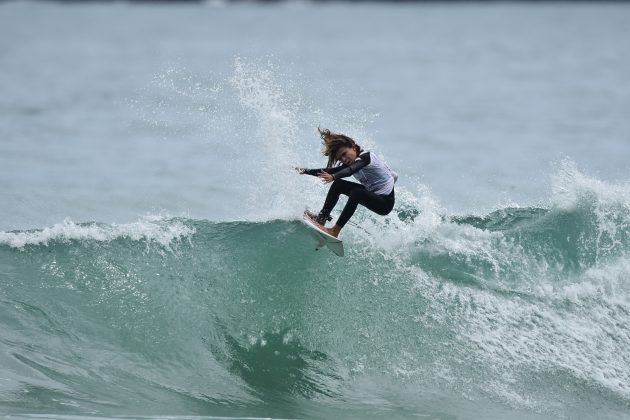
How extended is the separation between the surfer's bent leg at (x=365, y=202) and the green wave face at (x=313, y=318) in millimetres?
1139

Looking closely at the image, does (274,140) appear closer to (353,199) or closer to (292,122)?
(292,122)

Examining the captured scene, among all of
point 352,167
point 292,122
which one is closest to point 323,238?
point 352,167

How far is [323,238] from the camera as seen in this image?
37.1ft

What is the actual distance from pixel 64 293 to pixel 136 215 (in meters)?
5.31

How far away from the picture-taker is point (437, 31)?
116062 mm

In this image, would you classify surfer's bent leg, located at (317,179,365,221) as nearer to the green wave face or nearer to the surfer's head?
the surfer's head

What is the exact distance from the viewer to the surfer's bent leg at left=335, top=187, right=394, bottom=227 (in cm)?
1081

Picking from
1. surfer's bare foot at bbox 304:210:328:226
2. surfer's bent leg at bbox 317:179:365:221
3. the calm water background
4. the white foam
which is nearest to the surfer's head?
surfer's bent leg at bbox 317:179:365:221

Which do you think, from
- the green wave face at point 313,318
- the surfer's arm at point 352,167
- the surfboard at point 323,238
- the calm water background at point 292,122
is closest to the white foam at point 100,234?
the green wave face at point 313,318

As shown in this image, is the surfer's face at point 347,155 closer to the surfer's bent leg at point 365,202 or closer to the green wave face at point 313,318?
the surfer's bent leg at point 365,202

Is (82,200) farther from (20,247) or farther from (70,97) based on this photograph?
(70,97)

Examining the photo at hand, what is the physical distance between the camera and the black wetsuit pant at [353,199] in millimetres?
10820

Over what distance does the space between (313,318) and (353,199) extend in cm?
157

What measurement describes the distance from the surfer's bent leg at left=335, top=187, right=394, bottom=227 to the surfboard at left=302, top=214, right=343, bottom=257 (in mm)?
272
